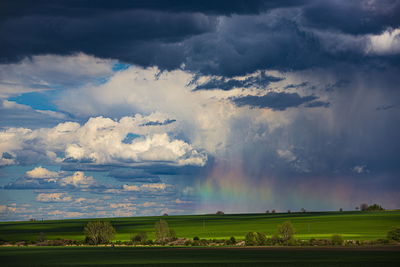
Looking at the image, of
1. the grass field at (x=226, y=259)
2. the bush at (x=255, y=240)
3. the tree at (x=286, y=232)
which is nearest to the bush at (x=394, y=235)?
the tree at (x=286, y=232)

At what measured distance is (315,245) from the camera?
170250mm

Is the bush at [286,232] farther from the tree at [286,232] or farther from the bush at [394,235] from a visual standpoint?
the bush at [394,235]

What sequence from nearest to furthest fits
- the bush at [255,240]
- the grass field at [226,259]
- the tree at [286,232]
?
the grass field at [226,259] < the bush at [255,240] < the tree at [286,232]

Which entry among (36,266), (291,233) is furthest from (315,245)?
(36,266)

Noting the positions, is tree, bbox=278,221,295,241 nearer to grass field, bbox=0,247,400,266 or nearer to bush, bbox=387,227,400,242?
bush, bbox=387,227,400,242

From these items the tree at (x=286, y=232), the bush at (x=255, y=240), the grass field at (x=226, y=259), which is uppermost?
the tree at (x=286, y=232)

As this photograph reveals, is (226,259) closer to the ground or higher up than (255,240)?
closer to the ground

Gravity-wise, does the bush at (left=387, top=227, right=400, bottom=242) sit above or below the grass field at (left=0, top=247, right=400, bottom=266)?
above

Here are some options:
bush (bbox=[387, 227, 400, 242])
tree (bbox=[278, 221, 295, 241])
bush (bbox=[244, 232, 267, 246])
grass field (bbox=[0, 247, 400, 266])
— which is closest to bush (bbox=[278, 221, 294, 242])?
tree (bbox=[278, 221, 295, 241])

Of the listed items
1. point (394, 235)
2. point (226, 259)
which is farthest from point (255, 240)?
point (226, 259)

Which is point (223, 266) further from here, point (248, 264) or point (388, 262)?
point (388, 262)

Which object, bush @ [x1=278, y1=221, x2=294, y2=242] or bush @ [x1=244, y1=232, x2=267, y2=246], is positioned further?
bush @ [x1=278, y1=221, x2=294, y2=242]

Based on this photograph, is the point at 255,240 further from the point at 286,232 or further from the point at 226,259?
the point at 226,259

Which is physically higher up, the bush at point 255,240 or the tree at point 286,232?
the tree at point 286,232
